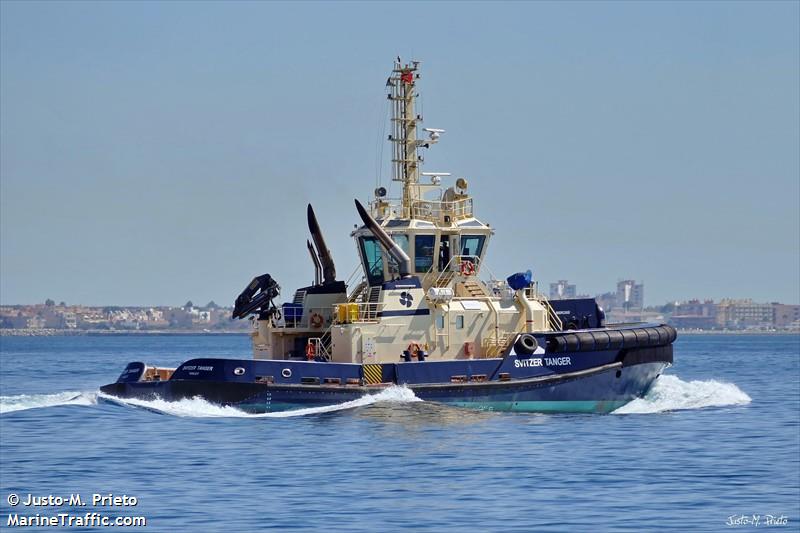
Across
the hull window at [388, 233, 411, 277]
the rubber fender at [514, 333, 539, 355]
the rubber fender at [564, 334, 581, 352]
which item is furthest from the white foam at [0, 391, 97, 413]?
the rubber fender at [564, 334, 581, 352]

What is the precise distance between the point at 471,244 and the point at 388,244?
2509mm

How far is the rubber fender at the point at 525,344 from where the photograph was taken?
30906mm

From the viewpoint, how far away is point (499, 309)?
32.0 meters

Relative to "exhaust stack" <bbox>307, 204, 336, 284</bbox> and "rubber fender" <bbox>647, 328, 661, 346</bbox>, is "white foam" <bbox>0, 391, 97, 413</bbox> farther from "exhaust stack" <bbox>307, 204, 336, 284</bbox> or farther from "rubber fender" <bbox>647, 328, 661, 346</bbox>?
"rubber fender" <bbox>647, 328, 661, 346</bbox>

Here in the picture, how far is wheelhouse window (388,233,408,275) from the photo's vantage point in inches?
1256

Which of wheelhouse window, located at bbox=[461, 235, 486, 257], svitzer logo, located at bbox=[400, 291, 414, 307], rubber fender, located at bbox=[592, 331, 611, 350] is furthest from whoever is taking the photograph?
wheelhouse window, located at bbox=[461, 235, 486, 257]

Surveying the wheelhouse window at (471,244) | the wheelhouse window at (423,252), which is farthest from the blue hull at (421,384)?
the wheelhouse window at (471,244)

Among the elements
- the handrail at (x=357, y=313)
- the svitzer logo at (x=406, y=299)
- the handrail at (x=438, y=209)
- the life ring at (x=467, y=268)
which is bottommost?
the handrail at (x=357, y=313)

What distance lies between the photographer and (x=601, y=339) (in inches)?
1252

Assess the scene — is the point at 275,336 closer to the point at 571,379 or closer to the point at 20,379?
the point at 571,379

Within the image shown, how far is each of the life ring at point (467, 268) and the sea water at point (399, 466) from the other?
4136 mm

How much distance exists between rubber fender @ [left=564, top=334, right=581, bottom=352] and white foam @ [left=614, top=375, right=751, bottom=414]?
2442 mm

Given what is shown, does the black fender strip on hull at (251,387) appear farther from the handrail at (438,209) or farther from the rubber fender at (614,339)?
the handrail at (438,209)

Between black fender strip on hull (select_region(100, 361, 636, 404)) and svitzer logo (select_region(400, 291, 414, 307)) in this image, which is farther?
svitzer logo (select_region(400, 291, 414, 307))
